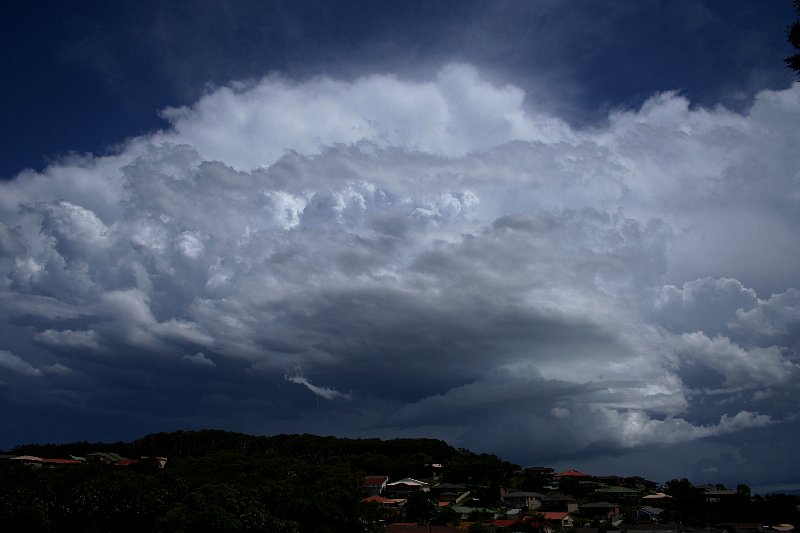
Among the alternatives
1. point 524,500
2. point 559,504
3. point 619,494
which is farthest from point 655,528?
point 619,494

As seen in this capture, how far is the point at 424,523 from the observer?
89.2m

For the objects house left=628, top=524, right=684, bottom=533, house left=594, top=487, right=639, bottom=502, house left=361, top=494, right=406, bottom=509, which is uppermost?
house left=594, top=487, right=639, bottom=502

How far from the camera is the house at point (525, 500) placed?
10555cm

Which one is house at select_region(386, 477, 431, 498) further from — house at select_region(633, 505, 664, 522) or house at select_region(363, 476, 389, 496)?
house at select_region(633, 505, 664, 522)

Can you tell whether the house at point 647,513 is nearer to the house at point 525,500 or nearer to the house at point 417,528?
the house at point 525,500

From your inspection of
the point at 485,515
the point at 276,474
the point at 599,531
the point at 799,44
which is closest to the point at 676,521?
the point at 599,531

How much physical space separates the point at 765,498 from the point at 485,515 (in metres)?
47.2

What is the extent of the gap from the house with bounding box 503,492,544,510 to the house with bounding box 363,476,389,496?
877 inches

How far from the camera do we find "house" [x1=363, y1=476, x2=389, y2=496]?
117 m

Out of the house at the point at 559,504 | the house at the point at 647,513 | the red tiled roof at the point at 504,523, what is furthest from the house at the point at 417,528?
the house at the point at 647,513

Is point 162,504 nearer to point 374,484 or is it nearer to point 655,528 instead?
point 655,528

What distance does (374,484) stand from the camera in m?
120

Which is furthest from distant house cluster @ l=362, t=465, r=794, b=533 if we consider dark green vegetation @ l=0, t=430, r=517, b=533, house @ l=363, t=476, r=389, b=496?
dark green vegetation @ l=0, t=430, r=517, b=533

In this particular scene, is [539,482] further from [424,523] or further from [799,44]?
[799,44]
